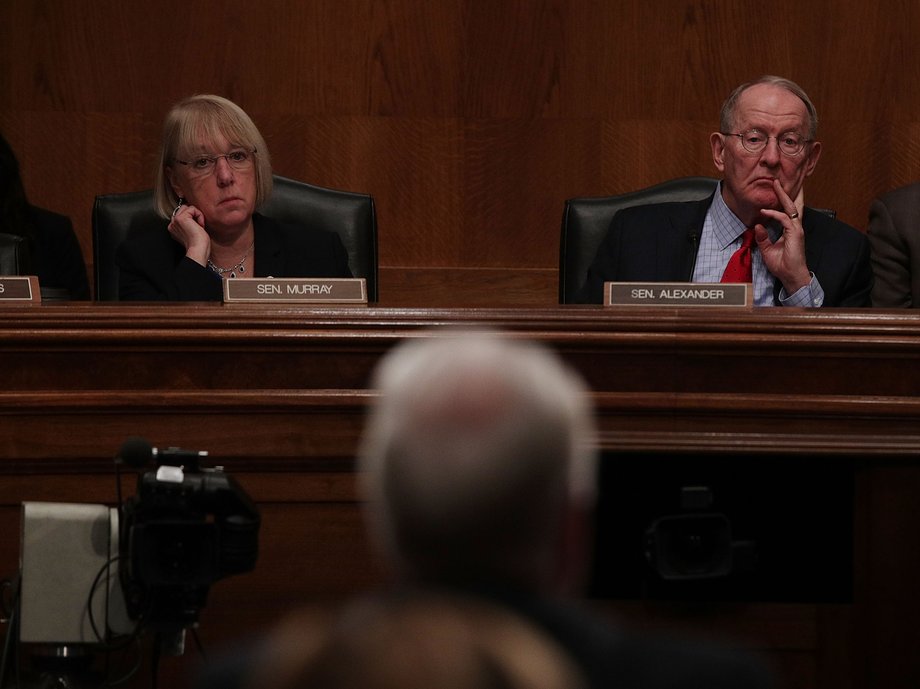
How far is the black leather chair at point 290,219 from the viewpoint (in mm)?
3480

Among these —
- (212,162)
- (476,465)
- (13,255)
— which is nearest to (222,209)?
(212,162)

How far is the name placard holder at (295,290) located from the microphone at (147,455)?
84 centimetres

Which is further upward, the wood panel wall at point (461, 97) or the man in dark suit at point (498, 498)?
the wood panel wall at point (461, 97)

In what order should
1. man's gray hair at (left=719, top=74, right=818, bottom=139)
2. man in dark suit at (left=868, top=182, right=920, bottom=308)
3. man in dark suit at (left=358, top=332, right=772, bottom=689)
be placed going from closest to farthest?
1. man in dark suit at (left=358, top=332, right=772, bottom=689)
2. man's gray hair at (left=719, top=74, right=818, bottom=139)
3. man in dark suit at (left=868, top=182, right=920, bottom=308)

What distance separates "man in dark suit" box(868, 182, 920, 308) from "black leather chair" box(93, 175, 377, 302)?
129 centimetres

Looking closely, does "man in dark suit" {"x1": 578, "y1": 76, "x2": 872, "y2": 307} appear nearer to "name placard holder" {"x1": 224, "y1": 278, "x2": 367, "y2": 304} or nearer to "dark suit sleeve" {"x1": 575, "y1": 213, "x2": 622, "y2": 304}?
"dark suit sleeve" {"x1": 575, "y1": 213, "x2": 622, "y2": 304}

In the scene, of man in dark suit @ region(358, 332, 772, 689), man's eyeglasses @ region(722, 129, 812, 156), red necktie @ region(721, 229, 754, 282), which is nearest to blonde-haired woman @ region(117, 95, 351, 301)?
red necktie @ region(721, 229, 754, 282)

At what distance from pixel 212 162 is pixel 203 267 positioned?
31cm

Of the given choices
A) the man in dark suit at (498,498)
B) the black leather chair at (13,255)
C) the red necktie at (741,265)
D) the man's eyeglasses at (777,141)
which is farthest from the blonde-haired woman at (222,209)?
the man in dark suit at (498,498)

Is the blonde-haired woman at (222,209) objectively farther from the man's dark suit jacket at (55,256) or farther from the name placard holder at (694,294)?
the name placard holder at (694,294)

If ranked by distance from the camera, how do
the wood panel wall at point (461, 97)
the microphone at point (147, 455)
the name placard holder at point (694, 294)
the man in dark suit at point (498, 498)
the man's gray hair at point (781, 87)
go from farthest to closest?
the wood panel wall at point (461, 97) < the man's gray hair at point (781, 87) < the name placard holder at point (694, 294) < the microphone at point (147, 455) < the man in dark suit at point (498, 498)

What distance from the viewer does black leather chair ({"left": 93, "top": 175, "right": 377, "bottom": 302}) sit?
11.4ft

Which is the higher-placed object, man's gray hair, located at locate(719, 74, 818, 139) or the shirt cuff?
man's gray hair, located at locate(719, 74, 818, 139)

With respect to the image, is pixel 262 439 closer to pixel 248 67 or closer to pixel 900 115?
pixel 248 67
